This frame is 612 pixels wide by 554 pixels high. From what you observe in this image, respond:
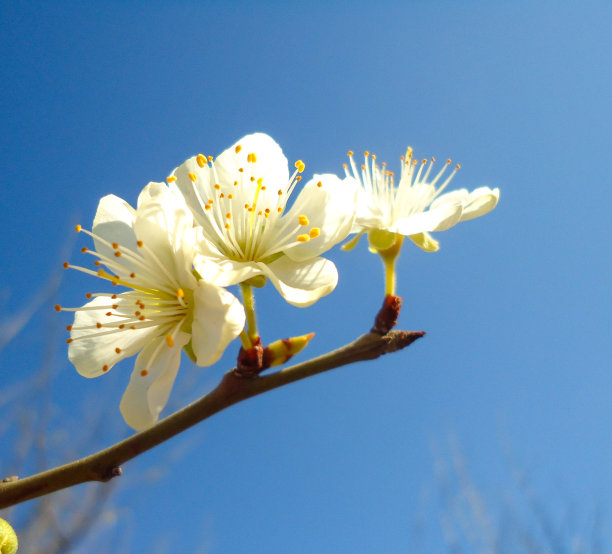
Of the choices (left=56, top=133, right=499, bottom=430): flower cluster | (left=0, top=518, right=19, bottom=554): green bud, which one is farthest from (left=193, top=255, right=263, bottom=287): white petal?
(left=0, top=518, right=19, bottom=554): green bud

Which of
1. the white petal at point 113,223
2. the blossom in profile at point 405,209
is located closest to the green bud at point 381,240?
the blossom in profile at point 405,209

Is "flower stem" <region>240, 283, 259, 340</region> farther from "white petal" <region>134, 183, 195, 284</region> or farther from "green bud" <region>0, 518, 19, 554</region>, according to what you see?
"green bud" <region>0, 518, 19, 554</region>

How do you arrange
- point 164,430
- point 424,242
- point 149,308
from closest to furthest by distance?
1. point 164,430
2. point 149,308
3. point 424,242

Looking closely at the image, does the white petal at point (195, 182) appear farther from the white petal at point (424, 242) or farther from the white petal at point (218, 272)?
the white petal at point (424, 242)

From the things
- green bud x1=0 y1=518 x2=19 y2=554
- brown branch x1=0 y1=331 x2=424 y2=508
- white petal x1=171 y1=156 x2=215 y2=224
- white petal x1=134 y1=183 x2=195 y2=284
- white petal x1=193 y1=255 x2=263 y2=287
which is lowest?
green bud x1=0 y1=518 x2=19 y2=554

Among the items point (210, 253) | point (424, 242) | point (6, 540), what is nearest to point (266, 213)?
point (210, 253)

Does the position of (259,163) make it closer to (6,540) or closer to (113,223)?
(113,223)
